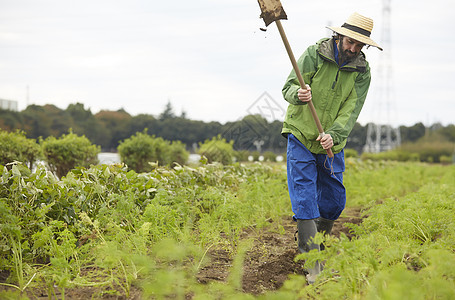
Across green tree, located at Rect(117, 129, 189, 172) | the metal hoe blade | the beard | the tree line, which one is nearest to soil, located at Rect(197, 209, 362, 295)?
the beard

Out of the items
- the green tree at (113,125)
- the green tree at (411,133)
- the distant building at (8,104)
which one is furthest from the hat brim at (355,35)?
the green tree at (411,133)

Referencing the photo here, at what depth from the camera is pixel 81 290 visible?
259 centimetres

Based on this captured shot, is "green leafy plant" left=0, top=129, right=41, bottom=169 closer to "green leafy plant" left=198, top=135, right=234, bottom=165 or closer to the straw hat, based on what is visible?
"green leafy plant" left=198, top=135, right=234, bottom=165

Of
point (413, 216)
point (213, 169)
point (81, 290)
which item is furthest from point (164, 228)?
point (213, 169)

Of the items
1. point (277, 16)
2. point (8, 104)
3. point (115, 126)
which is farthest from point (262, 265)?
point (115, 126)

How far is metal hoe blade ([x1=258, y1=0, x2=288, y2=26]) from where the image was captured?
10.7 ft

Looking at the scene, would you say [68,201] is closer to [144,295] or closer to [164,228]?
[164,228]

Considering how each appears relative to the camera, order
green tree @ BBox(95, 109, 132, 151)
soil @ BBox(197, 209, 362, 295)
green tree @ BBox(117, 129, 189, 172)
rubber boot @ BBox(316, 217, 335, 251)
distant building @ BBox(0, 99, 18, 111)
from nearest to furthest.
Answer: soil @ BBox(197, 209, 362, 295) < rubber boot @ BBox(316, 217, 335, 251) < green tree @ BBox(117, 129, 189, 172) < distant building @ BBox(0, 99, 18, 111) < green tree @ BBox(95, 109, 132, 151)

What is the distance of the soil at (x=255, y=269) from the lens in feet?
8.30

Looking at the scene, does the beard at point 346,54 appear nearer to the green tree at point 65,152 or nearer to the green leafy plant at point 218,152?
the green tree at point 65,152

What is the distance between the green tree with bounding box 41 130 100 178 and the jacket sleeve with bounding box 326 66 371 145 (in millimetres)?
5841

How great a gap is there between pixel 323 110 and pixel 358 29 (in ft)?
2.27

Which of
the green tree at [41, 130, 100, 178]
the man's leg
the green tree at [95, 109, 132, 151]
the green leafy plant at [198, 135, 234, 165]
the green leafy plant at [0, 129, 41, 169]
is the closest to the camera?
the man's leg

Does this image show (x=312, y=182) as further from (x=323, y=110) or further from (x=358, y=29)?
(x=358, y=29)
